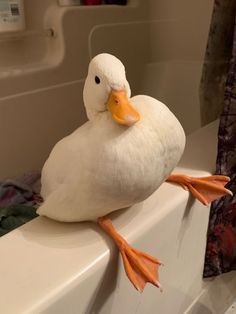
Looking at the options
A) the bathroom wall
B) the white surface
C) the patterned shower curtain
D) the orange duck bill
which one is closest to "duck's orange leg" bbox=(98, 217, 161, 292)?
the orange duck bill

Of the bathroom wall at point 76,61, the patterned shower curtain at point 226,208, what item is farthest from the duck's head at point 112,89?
the bathroom wall at point 76,61

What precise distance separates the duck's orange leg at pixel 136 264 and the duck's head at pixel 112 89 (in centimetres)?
15

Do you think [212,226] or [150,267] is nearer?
[150,267]

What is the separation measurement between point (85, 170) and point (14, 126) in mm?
666

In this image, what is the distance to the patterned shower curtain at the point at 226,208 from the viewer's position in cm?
77

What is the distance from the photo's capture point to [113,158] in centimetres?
49

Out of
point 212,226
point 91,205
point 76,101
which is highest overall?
point 91,205

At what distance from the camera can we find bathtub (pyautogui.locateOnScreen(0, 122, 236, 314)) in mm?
463

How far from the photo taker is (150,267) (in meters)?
0.53

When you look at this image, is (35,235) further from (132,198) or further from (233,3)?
(233,3)

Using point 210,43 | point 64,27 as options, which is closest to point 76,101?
point 64,27

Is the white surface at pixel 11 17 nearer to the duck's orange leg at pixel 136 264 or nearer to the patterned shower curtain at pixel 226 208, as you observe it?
the patterned shower curtain at pixel 226 208

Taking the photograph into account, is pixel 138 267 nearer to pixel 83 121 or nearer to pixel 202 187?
pixel 202 187

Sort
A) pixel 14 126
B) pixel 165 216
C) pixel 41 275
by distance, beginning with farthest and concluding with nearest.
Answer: pixel 14 126 < pixel 165 216 < pixel 41 275
